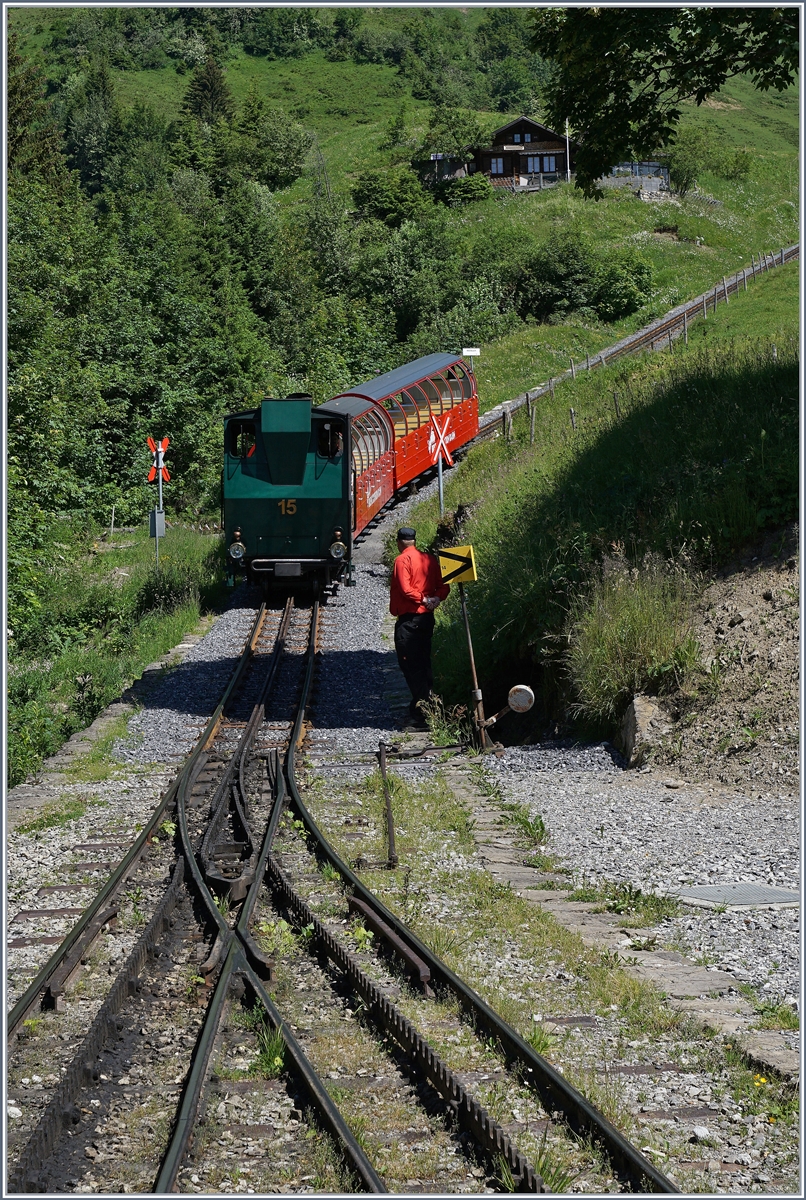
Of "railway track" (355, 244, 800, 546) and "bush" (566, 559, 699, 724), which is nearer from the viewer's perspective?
"bush" (566, 559, 699, 724)

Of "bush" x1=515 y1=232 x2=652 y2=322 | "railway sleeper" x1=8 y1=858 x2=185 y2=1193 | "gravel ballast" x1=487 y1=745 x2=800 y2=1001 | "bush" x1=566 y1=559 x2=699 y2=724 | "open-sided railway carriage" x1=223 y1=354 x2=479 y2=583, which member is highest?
"bush" x1=515 y1=232 x2=652 y2=322

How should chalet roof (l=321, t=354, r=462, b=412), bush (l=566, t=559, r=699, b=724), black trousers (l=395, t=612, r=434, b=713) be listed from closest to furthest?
bush (l=566, t=559, r=699, b=724) → black trousers (l=395, t=612, r=434, b=713) → chalet roof (l=321, t=354, r=462, b=412)

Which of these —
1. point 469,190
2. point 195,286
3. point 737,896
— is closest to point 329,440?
point 737,896

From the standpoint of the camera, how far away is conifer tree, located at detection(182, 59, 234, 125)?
353ft

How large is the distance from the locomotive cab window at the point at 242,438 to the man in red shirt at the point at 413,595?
5938 millimetres

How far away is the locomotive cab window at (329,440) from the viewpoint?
1831 cm

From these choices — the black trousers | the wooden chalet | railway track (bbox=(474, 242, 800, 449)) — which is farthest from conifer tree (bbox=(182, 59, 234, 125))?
the black trousers

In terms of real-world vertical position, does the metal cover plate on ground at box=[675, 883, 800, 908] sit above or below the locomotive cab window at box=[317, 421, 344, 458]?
below

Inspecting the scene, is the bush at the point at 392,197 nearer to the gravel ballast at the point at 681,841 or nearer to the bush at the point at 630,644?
the bush at the point at 630,644

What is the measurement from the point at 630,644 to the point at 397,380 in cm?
1777

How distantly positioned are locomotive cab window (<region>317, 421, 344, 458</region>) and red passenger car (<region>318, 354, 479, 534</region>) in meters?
0.24

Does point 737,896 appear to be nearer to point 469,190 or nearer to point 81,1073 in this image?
point 81,1073

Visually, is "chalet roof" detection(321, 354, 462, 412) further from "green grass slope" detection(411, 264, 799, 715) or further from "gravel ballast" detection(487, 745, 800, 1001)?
"gravel ballast" detection(487, 745, 800, 1001)

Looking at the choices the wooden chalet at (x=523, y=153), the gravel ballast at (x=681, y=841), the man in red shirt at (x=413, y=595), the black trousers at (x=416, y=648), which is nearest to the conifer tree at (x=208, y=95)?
the wooden chalet at (x=523, y=153)
